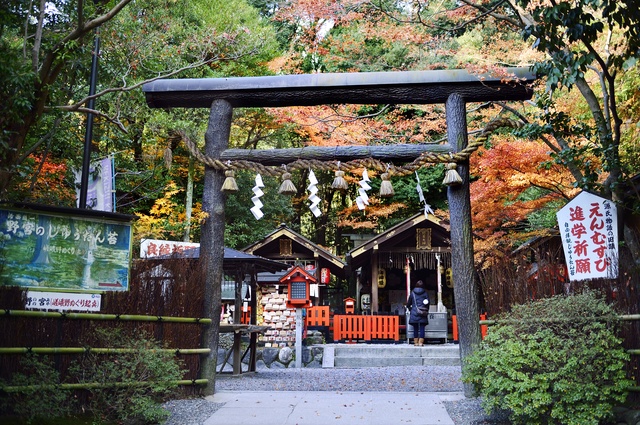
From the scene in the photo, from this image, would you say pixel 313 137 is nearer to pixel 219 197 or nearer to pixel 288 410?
pixel 219 197

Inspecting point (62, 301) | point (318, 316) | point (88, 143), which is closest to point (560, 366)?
point (62, 301)

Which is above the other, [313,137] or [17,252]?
[313,137]

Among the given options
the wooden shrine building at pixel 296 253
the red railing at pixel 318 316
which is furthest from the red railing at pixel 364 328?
the wooden shrine building at pixel 296 253

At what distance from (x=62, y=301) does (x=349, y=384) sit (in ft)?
19.1

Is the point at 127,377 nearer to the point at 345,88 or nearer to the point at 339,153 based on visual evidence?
the point at 339,153

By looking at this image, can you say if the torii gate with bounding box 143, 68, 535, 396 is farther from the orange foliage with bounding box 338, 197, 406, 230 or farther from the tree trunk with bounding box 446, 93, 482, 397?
the orange foliage with bounding box 338, 197, 406, 230

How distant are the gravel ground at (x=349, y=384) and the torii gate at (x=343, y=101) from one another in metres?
0.94

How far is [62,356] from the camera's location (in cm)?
693

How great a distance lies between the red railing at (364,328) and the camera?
1934 cm

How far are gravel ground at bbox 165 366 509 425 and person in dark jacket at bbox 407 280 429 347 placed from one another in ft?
11.1

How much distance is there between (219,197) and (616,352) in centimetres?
583

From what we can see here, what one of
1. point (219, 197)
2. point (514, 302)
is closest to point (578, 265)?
point (514, 302)

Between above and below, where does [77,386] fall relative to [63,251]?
below

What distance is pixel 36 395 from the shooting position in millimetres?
5996
